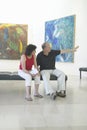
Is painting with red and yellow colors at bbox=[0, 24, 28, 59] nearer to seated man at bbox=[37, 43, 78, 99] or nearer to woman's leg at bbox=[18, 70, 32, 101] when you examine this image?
seated man at bbox=[37, 43, 78, 99]

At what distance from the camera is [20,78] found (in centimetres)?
685

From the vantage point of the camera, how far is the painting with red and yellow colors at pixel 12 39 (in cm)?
1236

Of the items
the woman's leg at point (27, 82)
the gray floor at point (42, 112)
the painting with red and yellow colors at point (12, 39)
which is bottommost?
the gray floor at point (42, 112)

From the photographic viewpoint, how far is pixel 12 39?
487 inches

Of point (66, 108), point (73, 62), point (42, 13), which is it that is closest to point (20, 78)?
point (66, 108)

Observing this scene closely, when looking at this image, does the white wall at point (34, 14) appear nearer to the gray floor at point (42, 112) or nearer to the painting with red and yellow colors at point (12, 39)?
the painting with red and yellow colors at point (12, 39)

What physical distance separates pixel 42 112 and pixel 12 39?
773cm

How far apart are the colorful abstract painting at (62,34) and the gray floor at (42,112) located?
4.76 metres

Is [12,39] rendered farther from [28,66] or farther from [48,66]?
[28,66]

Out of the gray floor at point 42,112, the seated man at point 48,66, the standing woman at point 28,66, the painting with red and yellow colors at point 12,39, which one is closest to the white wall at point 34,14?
the painting with red and yellow colors at point 12,39

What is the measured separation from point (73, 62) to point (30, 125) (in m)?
7.65

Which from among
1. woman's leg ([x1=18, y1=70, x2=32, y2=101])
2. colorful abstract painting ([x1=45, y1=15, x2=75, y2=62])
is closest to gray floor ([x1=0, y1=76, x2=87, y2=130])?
woman's leg ([x1=18, y1=70, x2=32, y2=101])

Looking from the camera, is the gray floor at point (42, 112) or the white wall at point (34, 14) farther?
the white wall at point (34, 14)

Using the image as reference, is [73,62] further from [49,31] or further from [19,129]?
[19,129]
